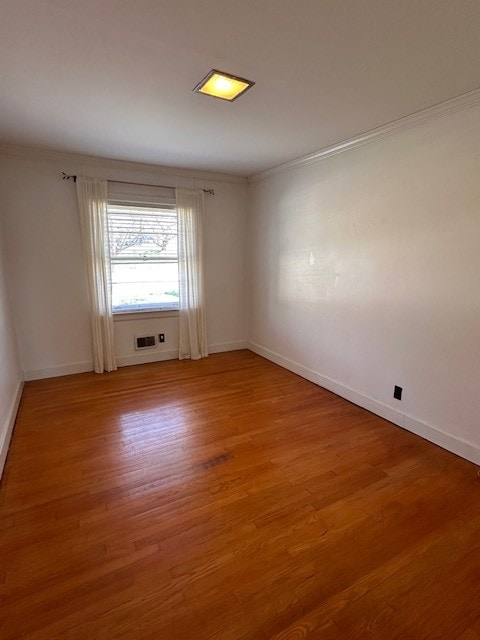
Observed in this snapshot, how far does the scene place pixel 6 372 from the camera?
2641 mm

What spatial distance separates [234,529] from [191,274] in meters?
3.03

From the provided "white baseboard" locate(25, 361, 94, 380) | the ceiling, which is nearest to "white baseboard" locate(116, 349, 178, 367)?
"white baseboard" locate(25, 361, 94, 380)

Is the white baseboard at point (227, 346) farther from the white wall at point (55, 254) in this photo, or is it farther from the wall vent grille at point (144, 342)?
the wall vent grille at point (144, 342)

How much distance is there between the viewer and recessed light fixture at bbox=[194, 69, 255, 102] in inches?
69.6

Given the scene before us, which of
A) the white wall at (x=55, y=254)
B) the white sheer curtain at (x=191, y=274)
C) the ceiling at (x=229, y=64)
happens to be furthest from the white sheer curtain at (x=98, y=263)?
the white sheer curtain at (x=191, y=274)

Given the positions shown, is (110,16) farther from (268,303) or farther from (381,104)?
(268,303)

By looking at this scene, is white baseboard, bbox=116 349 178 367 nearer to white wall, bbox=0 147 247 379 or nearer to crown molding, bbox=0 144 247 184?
white wall, bbox=0 147 247 379

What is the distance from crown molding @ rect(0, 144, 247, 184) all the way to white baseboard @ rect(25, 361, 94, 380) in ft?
7.15

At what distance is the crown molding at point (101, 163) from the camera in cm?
309

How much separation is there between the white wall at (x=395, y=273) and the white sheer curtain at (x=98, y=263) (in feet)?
6.74

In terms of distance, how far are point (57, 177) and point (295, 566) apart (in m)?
3.92

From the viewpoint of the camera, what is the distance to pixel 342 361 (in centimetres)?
313

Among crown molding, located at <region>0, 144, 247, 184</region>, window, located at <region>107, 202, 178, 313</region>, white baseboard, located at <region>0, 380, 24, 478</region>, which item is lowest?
white baseboard, located at <region>0, 380, 24, 478</region>

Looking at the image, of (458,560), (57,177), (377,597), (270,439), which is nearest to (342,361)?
(270,439)
